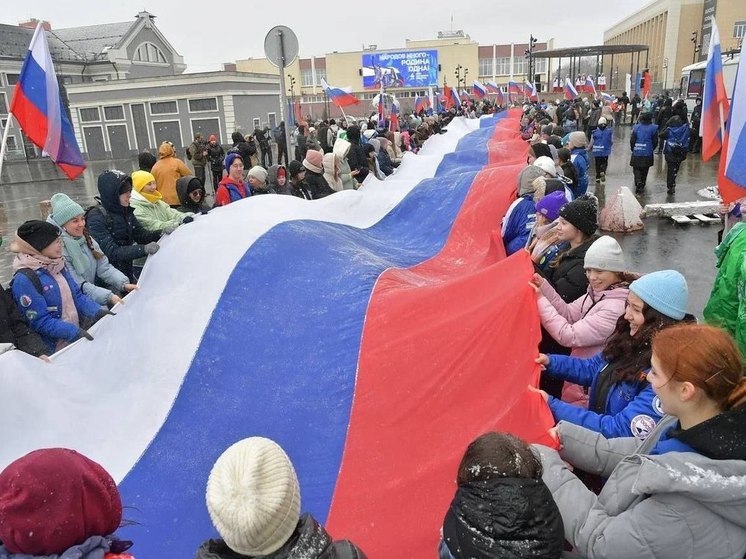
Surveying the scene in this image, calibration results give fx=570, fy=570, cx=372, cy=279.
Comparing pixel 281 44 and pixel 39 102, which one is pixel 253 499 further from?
pixel 281 44

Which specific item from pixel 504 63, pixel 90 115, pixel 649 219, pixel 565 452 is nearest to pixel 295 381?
pixel 565 452

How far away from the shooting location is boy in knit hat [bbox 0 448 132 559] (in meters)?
1.44

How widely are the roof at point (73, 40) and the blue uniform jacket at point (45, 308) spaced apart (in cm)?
4207

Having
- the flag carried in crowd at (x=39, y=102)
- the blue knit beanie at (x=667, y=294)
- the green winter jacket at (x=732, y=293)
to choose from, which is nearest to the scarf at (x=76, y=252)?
the flag carried in crowd at (x=39, y=102)

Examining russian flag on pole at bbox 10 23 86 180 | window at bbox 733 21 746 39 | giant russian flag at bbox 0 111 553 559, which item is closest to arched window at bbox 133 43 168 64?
russian flag on pole at bbox 10 23 86 180

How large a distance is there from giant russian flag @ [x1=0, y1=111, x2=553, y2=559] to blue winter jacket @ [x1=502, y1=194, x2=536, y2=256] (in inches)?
40.9

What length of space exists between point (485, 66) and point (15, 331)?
9427cm

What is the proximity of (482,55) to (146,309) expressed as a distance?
94.8 metres

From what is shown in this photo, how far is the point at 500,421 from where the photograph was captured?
269 centimetres

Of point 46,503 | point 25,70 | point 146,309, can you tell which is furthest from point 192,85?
point 46,503

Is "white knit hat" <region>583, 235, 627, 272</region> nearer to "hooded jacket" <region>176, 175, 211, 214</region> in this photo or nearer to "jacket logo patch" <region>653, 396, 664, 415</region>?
"jacket logo patch" <region>653, 396, 664, 415</region>

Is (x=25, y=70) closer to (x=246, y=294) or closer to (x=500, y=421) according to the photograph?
(x=246, y=294)

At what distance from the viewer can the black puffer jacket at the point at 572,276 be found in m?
3.58

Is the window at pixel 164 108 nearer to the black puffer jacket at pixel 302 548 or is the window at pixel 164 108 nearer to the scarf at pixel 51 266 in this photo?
the scarf at pixel 51 266
